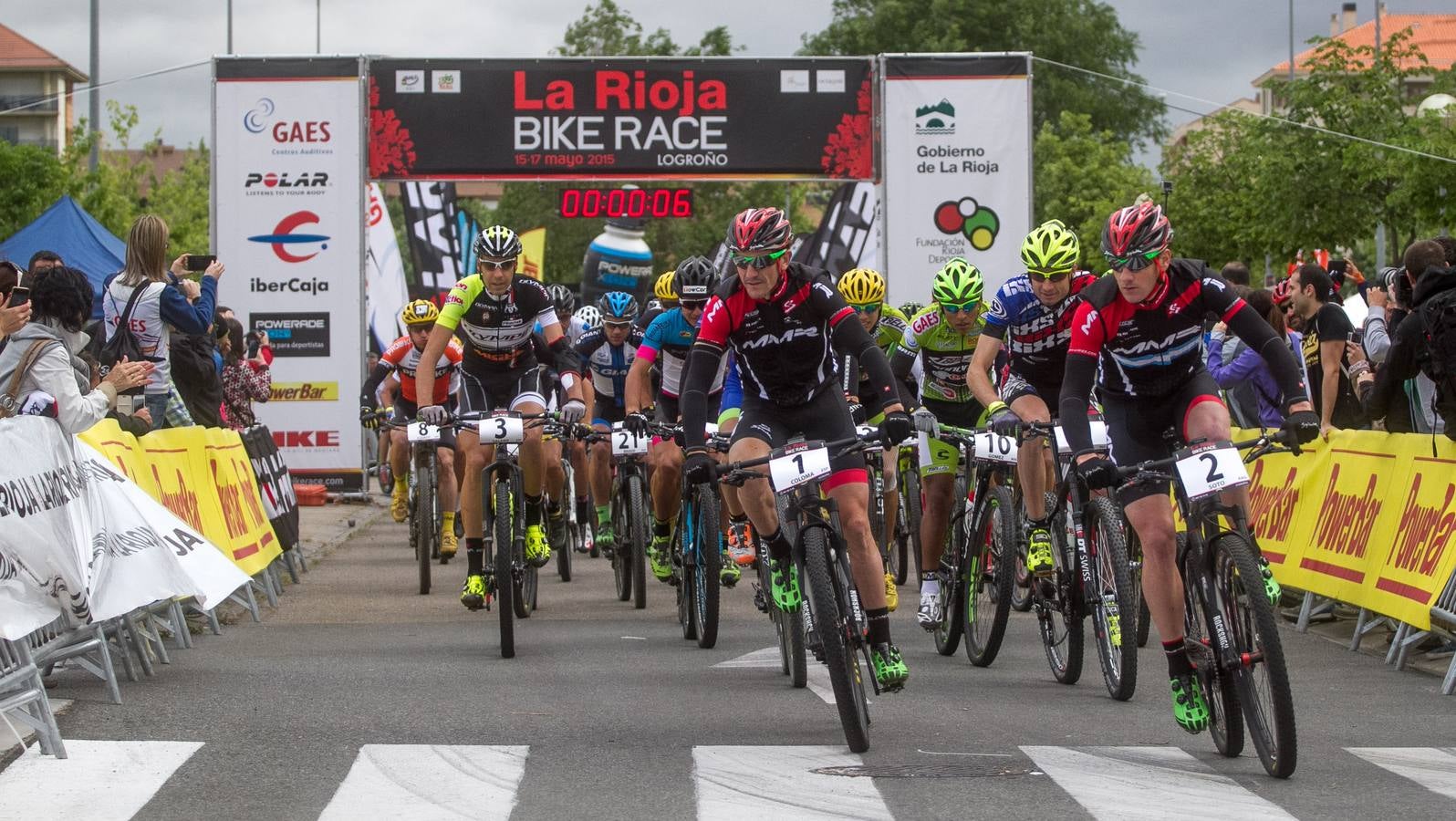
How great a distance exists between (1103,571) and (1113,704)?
57 cm

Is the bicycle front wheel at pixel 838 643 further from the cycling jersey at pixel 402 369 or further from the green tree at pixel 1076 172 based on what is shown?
the green tree at pixel 1076 172

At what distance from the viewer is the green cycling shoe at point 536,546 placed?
38.4ft

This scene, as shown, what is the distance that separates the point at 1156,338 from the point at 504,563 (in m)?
3.87

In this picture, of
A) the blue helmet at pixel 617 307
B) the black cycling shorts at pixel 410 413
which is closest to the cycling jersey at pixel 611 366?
the blue helmet at pixel 617 307

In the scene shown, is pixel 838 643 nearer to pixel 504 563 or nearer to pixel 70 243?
pixel 504 563

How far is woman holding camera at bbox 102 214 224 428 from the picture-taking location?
12.7m

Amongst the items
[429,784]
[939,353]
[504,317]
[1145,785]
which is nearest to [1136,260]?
[1145,785]

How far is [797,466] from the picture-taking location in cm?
804

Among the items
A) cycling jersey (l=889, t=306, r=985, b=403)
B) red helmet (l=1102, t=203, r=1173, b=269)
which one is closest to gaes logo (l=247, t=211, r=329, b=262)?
cycling jersey (l=889, t=306, r=985, b=403)

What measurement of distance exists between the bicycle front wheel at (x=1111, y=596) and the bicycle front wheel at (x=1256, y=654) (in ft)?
4.69

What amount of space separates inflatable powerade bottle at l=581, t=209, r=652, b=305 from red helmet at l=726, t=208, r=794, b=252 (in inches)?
1619

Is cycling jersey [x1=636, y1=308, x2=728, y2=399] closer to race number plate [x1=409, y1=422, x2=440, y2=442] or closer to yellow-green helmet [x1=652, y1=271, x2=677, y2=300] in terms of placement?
yellow-green helmet [x1=652, y1=271, x2=677, y2=300]

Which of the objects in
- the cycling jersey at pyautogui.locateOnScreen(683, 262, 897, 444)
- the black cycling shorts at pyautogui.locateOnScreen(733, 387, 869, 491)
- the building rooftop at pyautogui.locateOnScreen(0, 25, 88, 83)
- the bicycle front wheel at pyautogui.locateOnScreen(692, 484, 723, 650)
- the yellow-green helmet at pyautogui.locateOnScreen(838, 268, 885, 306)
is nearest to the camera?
the cycling jersey at pyautogui.locateOnScreen(683, 262, 897, 444)

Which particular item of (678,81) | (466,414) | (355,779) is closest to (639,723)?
(355,779)
